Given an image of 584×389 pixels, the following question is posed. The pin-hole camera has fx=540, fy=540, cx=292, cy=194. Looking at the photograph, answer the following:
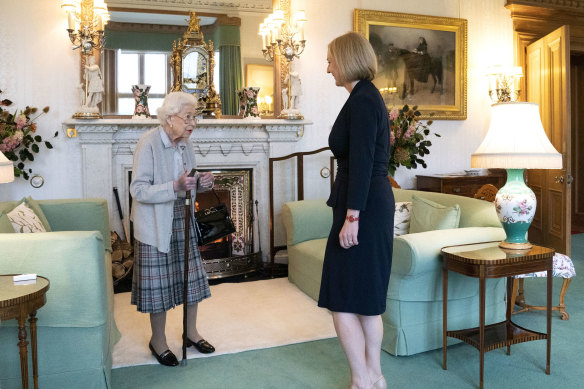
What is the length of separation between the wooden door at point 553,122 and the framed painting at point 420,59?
0.79 m

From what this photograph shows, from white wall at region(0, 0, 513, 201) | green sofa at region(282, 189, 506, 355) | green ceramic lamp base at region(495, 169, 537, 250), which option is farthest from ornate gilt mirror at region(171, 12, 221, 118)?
green ceramic lamp base at region(495, 169, 537, 250)

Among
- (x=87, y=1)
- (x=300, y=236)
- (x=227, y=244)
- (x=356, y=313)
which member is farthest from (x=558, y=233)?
(x=87, y=1)

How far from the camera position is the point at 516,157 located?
9.16 feet

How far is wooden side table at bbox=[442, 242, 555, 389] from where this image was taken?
8.52 ft

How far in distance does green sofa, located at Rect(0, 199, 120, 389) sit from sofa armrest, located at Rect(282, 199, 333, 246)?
2.19 meters

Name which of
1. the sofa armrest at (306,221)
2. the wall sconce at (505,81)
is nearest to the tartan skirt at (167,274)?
the sofa armrest at (306,221)

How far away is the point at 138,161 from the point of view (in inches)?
110

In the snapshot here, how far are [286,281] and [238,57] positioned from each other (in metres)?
2.24

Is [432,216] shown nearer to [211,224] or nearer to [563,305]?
[563,305]

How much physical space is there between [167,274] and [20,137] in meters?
2.38

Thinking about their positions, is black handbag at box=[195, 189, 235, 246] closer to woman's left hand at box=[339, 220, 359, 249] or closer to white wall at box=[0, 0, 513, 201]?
woman's left hand at box=[339, 220, 359, 249]

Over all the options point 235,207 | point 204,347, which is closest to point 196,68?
point 235,207

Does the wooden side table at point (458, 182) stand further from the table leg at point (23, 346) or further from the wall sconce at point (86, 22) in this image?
the table leg at point (23, 346)

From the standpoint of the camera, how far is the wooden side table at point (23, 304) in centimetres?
199
